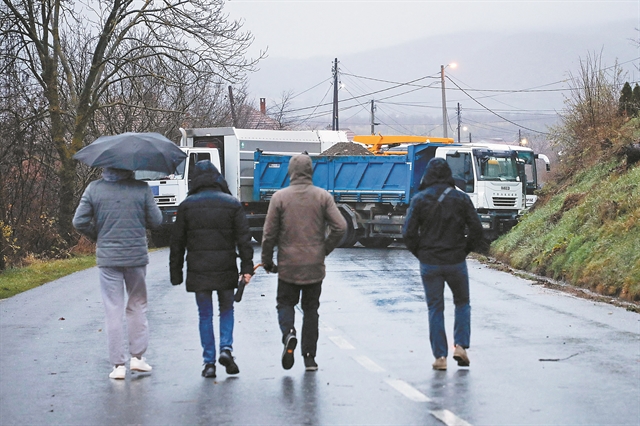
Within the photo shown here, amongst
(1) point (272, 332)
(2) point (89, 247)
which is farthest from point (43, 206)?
(1) point (272, 332)

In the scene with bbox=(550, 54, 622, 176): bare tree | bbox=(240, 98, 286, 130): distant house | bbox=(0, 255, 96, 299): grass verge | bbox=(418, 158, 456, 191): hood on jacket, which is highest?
bbox=(240, 98, 286, 130): distant house

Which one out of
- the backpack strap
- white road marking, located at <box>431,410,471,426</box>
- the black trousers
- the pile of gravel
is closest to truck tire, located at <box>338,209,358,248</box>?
the pile of gravel

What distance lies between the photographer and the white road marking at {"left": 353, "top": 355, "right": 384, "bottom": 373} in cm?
843

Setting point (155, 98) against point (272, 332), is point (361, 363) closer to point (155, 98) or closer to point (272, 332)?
point (272, 332)

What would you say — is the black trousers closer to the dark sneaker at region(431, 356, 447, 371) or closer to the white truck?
the dark sneaker at region(431, 356, 447, 371)

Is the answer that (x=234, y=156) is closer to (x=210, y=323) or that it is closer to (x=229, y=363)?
(x=210, y=323)

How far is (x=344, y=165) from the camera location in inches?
1104

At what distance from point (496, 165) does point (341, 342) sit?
1908 centimetres

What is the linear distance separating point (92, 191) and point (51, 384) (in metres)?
1.60

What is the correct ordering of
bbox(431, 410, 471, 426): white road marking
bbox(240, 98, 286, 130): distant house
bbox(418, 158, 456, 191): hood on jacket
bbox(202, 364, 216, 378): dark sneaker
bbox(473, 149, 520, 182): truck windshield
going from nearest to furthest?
bbox(431, 410, 471, 426): white road marking, bbox(202, 364, 216, 378): dark sneaker, bbox(418, 158, 456, 191): hood on jacket, bbox(473, 149, 520, 182): truck windshield, bbox(240, 98, 286, 130): distant house

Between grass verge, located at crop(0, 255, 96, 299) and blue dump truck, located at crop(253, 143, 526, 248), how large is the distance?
22.9 feet

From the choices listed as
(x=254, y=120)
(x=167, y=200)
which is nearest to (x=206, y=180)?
(x=167, y=200)

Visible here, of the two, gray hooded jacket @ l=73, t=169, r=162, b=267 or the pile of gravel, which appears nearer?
gray hooded jacket @ l=73, t=169, r=162, b=267

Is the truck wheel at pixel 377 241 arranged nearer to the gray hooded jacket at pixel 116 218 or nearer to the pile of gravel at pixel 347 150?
the pile of gravel at pixel 347 150
